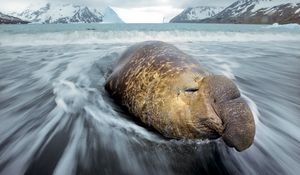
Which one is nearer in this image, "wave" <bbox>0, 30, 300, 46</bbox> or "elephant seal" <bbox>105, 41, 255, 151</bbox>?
"elephant seal" <bbox>105, 41, 255, 151</bbox>

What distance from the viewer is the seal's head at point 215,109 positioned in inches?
116

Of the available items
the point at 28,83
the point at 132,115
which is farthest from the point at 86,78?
the point at 132,115

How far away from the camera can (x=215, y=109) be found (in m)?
3.26

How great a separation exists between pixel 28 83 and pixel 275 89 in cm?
497

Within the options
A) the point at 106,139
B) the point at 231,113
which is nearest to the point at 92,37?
the point at 106,139

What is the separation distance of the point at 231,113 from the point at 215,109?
23 centimetres

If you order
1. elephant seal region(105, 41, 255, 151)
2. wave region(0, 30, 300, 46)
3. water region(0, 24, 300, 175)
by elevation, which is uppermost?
elephant seal region(105, 41, 255, 151)

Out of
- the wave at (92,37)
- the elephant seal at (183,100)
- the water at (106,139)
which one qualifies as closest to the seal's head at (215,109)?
the elephant seal at (183,100)

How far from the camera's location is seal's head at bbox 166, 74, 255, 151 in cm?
295

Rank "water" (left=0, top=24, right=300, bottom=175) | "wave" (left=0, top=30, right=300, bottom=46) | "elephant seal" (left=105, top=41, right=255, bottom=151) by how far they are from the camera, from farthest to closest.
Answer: "wave" (left=0, top=30, right=300, bottom=46) → "water" (left=0, top=24, right=300, bottom=175) → "elephant seal" (left=105, top=41, right=255, bottom=151)

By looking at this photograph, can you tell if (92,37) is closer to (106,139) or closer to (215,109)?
(106,139)

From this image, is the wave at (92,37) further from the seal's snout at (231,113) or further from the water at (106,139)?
the seal's snout at (231,113)

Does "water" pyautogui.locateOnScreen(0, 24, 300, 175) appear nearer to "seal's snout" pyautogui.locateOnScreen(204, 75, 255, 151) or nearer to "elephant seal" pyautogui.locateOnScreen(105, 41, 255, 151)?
"elephant seal" pyautogui.locateOnScreen(105, 41, 255, 151)

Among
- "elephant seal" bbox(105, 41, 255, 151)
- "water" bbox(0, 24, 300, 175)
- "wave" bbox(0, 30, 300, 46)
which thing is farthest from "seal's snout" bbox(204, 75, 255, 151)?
"wave" bbox(0, 30, 300, 46)
